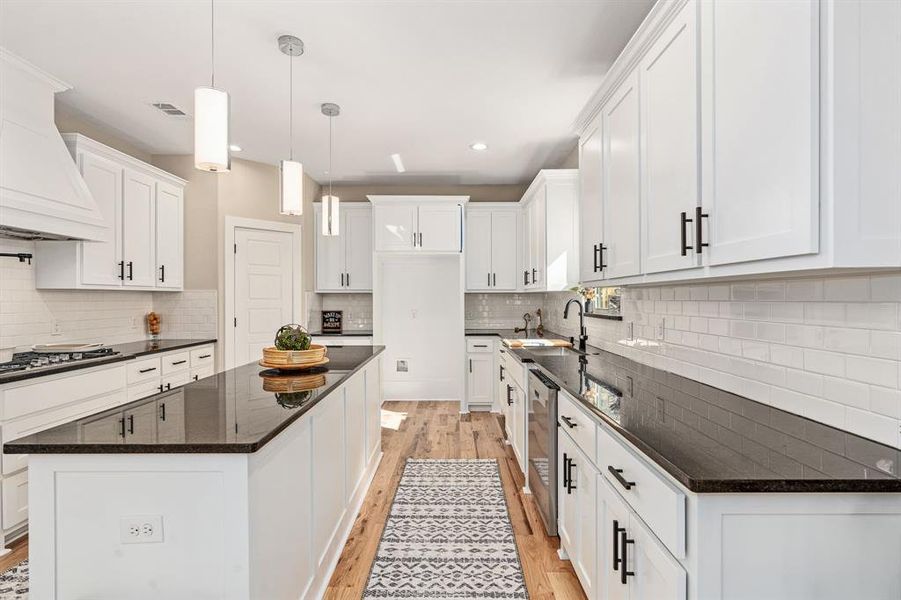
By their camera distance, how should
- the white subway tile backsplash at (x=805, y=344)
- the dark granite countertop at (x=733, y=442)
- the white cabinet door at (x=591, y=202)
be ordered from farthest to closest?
the white cabinet door at (x=591, y=202) < the white subway tile backsplash at (x=805, y=344) < the dark granite countertop at (x=733, y=442)

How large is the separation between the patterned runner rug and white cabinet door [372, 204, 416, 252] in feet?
8.93

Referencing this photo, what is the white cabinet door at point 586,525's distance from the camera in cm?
167

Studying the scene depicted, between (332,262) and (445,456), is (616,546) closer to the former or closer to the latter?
(445,456)

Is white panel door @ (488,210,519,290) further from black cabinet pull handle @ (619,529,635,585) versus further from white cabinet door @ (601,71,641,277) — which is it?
black cabinet pull handle @ (619,529,635,585)

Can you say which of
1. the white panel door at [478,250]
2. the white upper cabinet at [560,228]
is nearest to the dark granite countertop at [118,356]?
the white panel door at [478,250]

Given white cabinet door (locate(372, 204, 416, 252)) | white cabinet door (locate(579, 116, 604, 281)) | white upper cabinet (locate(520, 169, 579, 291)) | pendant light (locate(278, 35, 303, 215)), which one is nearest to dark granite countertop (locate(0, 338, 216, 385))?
pendant light (locate(278, 35, 303, 215))

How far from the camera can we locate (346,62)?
274 cm

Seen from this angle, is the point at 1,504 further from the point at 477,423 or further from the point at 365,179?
the point at 365,179

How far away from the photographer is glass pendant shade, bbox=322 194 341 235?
3.16 m

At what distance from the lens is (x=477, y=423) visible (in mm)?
4781

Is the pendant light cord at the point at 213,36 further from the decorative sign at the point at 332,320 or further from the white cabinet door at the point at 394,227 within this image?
the decorative sign at the point at 332,320

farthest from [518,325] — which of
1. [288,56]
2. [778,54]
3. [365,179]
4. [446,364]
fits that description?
[778,54]

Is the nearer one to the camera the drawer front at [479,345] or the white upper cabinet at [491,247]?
the drawer front at [479,345]

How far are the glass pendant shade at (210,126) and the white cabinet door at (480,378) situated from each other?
13.0 ft
